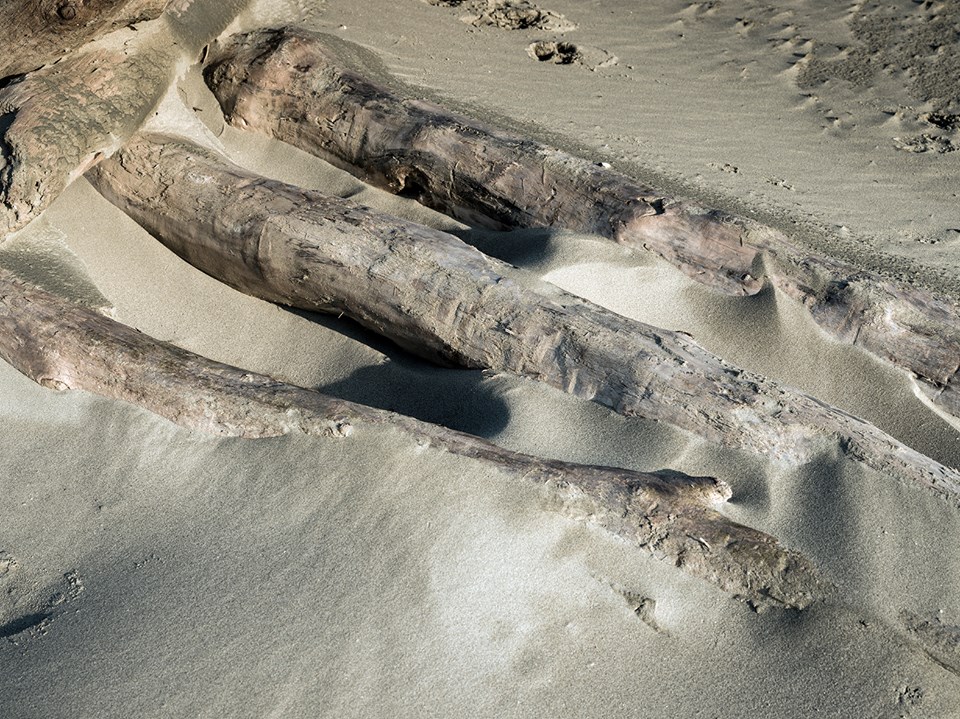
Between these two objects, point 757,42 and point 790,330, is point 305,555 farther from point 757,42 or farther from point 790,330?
point 757,42

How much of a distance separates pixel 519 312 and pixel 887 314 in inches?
51.1

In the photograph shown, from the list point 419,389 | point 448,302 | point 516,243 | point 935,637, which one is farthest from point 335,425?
point 935,637

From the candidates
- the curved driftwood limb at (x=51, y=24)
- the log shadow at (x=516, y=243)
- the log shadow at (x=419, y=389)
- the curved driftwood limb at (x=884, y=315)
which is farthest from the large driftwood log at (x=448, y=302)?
the curved driftwood limb at (x=884, y=315)

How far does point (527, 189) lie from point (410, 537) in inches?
73.4

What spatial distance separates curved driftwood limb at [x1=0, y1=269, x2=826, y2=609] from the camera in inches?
91.7

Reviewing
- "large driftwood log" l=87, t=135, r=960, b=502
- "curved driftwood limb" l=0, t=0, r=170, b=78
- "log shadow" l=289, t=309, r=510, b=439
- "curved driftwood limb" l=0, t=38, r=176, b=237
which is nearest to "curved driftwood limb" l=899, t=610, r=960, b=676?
"large driftwood log" l=87, t=135, r=960, b=502

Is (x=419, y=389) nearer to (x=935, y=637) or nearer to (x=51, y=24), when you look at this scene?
(x=935, y=637)

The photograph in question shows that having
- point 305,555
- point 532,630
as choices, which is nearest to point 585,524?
point 532,630

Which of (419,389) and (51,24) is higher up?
(51,24)

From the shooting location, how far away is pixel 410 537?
93.1 inches

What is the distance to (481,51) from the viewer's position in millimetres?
5703

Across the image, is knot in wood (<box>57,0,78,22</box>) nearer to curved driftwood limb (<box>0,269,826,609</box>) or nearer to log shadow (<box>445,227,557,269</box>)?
curved driftwood limb (<box>0,269,826,609</box>)

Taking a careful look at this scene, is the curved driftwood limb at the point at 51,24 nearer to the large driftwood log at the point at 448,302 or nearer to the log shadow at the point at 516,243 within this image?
the large driftwood log at the point at 448,302

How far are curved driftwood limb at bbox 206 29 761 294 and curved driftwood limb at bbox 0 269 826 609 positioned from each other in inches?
51.2
